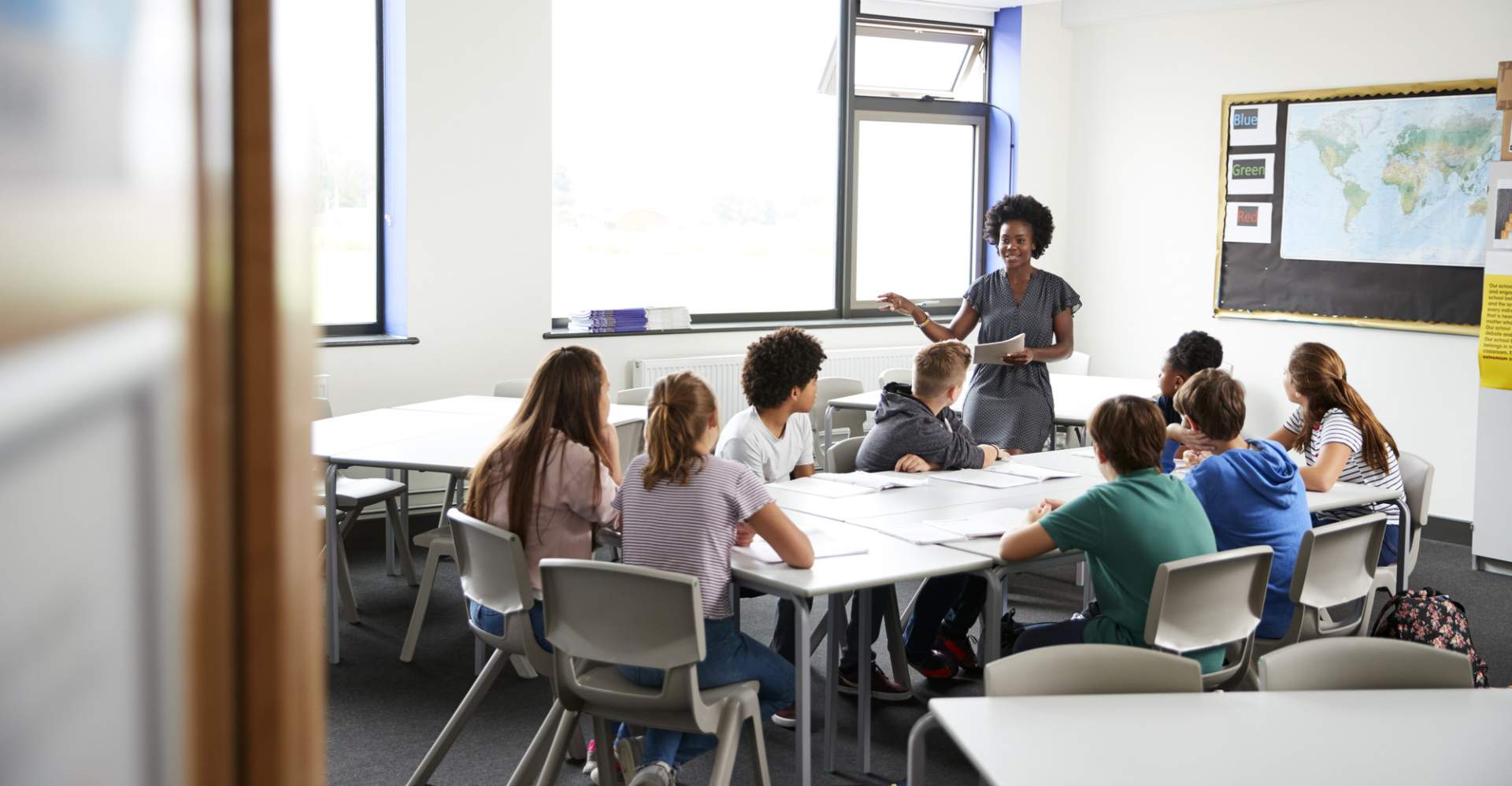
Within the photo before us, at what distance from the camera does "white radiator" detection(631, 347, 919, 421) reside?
20.7 ft

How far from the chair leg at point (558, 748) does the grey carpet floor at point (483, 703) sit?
478mm

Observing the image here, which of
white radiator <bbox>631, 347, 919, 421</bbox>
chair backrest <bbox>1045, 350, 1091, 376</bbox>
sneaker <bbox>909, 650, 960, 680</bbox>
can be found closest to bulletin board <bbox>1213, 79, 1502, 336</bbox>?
chair backrest <bbox>1045, 350, 1091, 376</bbox>

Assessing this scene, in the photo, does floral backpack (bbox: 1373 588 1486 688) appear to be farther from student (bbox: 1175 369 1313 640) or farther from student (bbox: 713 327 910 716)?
student (bbox: 713 327 910 716)

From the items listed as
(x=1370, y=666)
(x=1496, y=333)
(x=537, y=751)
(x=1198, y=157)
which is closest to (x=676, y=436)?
(x=537, y=751)

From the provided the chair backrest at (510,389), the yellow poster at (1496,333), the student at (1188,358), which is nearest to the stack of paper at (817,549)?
the student at (1188,358)

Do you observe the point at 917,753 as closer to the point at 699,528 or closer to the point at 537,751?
the point at 699,528

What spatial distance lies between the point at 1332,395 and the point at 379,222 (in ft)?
14.2

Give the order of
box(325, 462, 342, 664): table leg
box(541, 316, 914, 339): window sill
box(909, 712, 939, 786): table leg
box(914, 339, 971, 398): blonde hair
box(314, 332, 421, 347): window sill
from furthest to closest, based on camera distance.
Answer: box(541, 316, 914, 339): window sill → box(314, 332, 421, 347): window sill → box(325, 462, 342, 664): table leg → box(914, 339, 971, 398): blonde hair → box(909, 712, 939, 786): table leg

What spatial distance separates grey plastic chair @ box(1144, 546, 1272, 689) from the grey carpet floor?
0.78 m

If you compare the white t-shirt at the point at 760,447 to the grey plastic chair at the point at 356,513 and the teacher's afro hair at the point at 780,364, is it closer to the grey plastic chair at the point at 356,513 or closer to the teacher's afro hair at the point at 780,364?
the teacher's afro hair at the point at 780,364

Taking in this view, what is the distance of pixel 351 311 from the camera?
5805 mm

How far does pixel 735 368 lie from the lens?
6.61 metres

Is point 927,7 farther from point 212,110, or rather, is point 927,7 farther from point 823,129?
point 212,110

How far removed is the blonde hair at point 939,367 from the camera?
3.62 m
